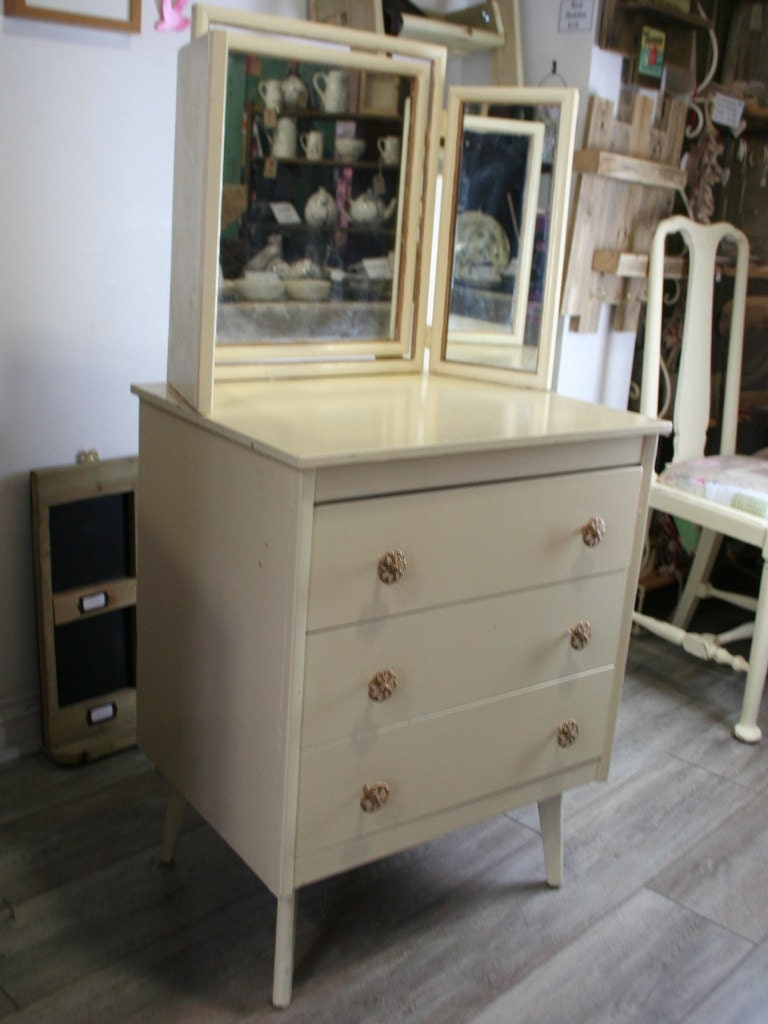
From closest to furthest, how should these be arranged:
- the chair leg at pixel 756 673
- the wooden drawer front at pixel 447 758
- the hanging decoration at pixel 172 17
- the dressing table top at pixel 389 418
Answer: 1. the dressing table top at pixel 389 418
2. the wooden drawer front at pixel 447 758
3. the hanging decoration at pixel 172 17
4. the chair leg at pixel 756 673

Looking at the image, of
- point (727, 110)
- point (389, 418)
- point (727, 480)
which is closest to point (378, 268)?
point (389, 418)

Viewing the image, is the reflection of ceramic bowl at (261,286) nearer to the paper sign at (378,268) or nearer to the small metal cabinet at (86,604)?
the paper sign at (378,268)

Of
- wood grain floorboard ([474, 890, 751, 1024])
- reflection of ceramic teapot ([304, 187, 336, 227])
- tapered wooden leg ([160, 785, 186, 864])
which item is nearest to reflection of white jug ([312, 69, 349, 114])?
reflection of ceramic teapot ([304, 187, 336, 227])

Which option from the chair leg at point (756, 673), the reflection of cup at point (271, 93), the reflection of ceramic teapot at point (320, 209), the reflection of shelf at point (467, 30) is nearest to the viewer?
the reflection of cup at point (271, 93)

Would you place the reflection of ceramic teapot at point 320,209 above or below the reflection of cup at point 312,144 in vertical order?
below

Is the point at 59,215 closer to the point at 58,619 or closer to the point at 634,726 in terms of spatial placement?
the point at 58,619

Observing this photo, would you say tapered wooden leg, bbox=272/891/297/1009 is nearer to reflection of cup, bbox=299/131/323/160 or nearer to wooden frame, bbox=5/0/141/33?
reflection of cup, bbox=299/131/323/160

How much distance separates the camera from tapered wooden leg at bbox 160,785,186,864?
5.63 feet

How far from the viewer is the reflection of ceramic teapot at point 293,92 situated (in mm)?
1542

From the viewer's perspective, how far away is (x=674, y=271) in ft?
9.07

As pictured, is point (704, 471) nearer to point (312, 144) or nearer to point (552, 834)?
point (552, 834)

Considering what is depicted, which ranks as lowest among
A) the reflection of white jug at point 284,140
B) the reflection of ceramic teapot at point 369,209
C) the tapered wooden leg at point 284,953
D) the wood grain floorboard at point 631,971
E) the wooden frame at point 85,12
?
the wood grain floorboard at point 631,971

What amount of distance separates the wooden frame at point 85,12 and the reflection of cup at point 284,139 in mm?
469

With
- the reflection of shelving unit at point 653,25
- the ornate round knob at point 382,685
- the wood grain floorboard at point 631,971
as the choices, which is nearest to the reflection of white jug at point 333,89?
the ornate round knob at point 382,685
